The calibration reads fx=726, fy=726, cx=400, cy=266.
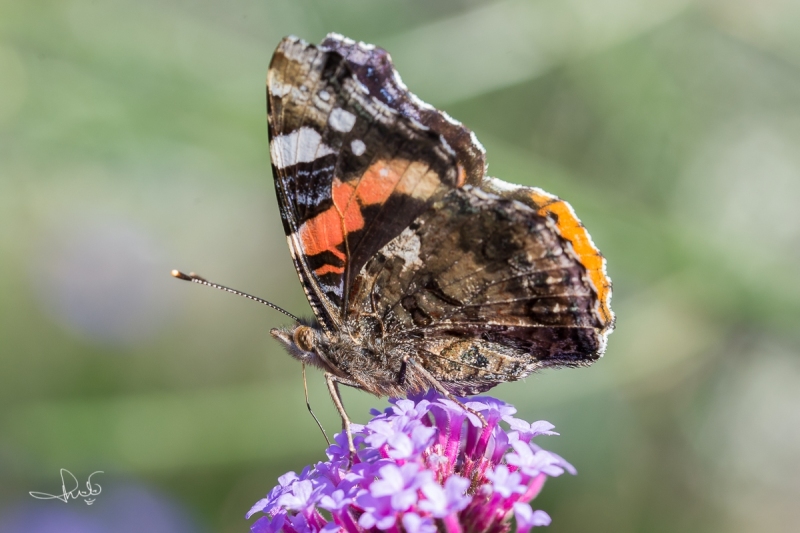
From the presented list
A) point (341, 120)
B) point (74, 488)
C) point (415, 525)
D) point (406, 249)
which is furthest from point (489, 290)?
point (74, 488)

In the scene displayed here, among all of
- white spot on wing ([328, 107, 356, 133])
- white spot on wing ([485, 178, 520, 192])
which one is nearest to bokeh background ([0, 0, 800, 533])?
white spot on wing ([485, 178, 520, 192])

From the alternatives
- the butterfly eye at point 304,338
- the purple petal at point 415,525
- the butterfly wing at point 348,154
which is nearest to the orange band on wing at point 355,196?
the butterfly wing at point 348,154

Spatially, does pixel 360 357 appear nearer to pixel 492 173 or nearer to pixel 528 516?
pixel 528 516

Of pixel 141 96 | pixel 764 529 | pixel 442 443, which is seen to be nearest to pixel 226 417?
pixel 141 96

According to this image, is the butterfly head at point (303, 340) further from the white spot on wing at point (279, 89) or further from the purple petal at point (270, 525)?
the white spot on wing at point (279, 89)

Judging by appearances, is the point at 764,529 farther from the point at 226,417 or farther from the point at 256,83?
the point at 256,83

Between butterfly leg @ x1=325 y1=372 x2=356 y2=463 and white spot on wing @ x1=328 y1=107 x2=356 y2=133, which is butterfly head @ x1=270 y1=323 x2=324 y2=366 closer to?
butterfly leg @ x1=325 y1=372 x2=356 y2=463
